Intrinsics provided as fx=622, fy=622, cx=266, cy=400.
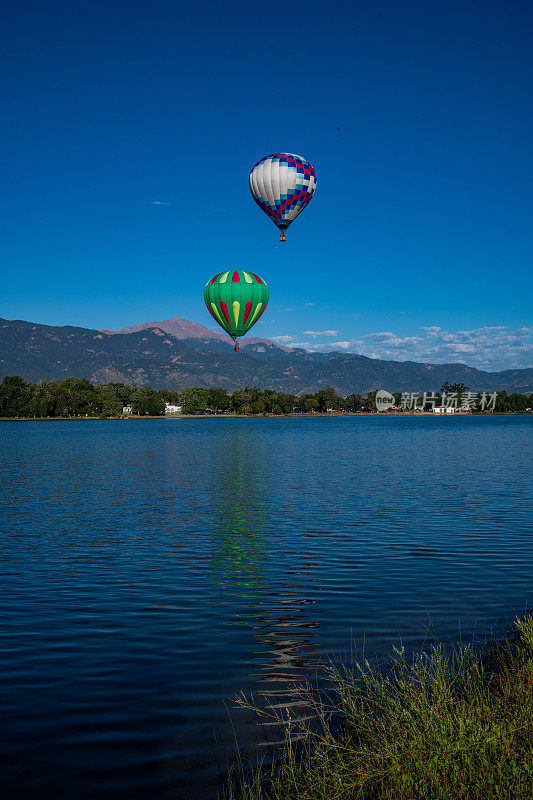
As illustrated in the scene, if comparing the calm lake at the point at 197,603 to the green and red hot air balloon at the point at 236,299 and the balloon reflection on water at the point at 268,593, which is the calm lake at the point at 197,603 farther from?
the green and red hot air balloon at the point at 236,299

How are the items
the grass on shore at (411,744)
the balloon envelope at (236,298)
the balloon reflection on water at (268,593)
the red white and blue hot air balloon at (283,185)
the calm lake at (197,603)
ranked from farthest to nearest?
the balloon envelope at (236,298) → the red white and blue hot air balloon at (283,185) → the balloon reflection on water at (268,593) → the calm lake at (197,603) → the grass on shore at (411,744)

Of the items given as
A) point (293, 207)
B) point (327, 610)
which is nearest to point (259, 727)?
point (327, 610)

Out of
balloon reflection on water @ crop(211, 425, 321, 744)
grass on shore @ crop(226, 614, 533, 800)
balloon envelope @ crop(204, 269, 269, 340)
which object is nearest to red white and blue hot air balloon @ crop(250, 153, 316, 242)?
balloon envelope @ crop(204, 269, 269, 340)

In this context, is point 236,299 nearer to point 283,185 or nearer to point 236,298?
point 236,298

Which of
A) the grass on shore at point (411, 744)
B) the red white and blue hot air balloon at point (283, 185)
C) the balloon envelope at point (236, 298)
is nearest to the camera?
the grass on shore at point (411, 744)

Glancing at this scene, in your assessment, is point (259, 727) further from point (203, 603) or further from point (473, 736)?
point (203, 603)

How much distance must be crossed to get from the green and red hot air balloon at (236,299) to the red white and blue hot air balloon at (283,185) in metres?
13.5

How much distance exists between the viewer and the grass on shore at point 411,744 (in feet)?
25.5

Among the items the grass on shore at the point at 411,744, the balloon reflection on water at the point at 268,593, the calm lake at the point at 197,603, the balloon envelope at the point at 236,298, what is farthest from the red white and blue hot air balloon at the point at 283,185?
the grass on shore at the point at 411,744

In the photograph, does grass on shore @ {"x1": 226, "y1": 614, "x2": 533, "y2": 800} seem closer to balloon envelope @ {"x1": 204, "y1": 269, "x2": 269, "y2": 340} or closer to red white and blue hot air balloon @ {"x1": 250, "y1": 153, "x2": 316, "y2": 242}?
red white and blue hot air balloon @ {"x1": 250, "y1": 153, "x2": 316, "y2": 242}

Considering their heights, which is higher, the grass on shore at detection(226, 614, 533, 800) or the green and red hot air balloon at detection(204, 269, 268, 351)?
the green and red hot air balloon at detection(204, 269, 268, 351)

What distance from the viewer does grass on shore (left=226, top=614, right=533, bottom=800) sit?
7758 mm

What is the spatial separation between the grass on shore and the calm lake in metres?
0.97

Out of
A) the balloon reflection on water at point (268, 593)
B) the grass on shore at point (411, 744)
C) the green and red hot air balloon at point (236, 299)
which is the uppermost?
the green and red hot air balloon at point (236, 299)
